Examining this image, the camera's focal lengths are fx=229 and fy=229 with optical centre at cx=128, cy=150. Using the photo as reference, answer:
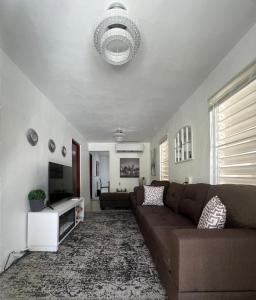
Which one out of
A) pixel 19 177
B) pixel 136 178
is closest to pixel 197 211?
pixel 19 177

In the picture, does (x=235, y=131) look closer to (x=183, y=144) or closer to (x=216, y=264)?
(x=216, y=264)

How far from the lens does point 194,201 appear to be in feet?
9.27

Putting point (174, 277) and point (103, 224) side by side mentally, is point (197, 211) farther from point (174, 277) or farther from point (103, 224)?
point (103, 224)

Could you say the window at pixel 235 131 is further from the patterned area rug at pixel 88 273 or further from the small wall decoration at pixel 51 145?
the small wall decoration at pixel 51 145

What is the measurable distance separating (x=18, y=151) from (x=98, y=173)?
8.93m

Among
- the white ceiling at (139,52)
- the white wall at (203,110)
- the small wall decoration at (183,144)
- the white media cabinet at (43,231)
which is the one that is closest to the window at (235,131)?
the white wall at (203,110)

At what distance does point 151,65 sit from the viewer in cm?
263

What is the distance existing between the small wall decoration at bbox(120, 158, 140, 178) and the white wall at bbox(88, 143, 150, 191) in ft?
0.37

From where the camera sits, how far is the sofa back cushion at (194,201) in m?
2.60

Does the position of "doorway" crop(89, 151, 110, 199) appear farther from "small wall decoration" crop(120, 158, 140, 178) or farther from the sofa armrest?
the sofa armrest

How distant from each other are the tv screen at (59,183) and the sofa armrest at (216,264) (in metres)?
2.44

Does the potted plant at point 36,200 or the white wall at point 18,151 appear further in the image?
the potted plant at point 36,200

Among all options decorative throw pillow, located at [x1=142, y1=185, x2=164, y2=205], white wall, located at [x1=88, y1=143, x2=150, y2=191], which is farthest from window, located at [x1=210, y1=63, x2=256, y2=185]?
white wall, located at [x1=88, y1=143, x2=150, y2=191]

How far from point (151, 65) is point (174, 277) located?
83.8 inches
